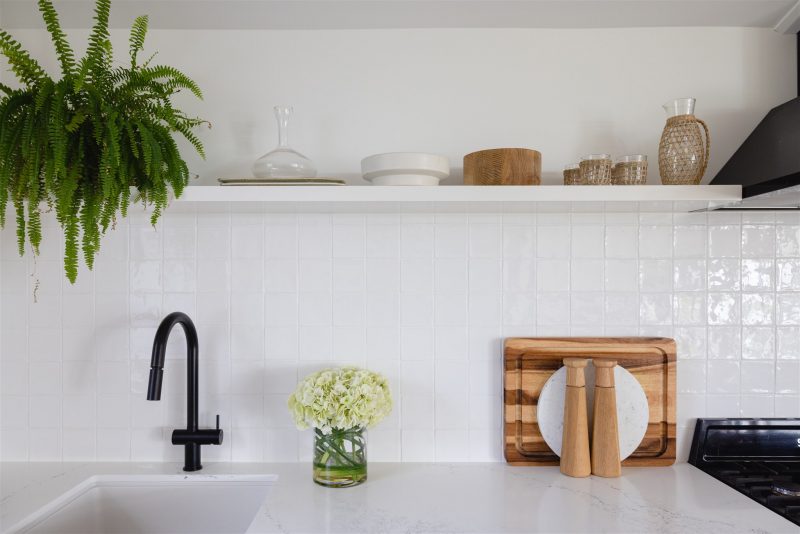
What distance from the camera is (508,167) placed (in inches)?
52.5

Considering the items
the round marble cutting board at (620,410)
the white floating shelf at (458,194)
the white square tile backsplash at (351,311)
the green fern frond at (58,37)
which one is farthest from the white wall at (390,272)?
the green fern frond at (58,37)

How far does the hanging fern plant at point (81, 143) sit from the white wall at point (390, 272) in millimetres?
321

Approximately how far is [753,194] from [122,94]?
58.2 inches

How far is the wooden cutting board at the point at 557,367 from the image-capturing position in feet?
4.91

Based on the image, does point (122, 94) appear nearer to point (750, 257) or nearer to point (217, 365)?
point (217, 365)

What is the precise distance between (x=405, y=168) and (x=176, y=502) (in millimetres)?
1094

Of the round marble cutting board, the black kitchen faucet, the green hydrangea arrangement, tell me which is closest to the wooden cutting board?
the round marble cutting board

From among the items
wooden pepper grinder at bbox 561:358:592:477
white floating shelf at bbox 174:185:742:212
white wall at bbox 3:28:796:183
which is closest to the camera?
white floating shelf at bbox 174:185:742:212

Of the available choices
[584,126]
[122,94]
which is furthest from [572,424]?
[122,94]

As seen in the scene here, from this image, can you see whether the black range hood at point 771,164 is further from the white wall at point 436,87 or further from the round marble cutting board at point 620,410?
the round marble cutting board at point 620,410

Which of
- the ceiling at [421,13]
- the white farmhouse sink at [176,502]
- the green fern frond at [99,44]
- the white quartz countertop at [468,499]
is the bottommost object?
the white farmhouse sink at [176,502]

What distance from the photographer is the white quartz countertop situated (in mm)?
1159

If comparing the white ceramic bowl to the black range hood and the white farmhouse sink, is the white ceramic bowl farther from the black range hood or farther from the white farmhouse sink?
the white farmhouse sink

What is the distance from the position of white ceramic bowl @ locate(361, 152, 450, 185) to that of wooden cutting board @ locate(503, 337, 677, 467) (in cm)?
53
